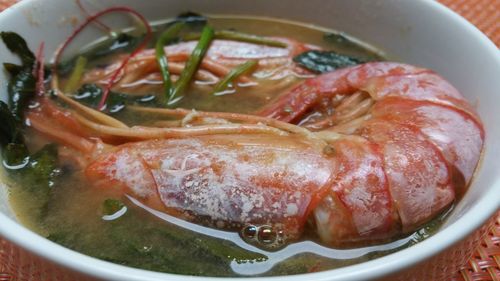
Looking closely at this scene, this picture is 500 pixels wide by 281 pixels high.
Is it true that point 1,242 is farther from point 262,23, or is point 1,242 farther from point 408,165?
point 262,23

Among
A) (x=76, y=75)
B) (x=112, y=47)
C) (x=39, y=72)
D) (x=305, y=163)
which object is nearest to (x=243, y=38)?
(x=112, y=47)

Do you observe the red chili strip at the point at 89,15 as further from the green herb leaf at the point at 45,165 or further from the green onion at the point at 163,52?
the green herb leaf at the point at 45,165

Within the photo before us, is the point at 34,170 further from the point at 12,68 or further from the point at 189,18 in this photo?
the point at 189,18

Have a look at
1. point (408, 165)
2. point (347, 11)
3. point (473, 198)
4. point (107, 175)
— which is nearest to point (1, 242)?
point (107, 175)

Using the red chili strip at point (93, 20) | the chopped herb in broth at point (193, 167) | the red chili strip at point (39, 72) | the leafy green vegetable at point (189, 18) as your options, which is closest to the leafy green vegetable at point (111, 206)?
the chopped herb in broth at point (193, 167)

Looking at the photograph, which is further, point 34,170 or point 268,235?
point 34,170

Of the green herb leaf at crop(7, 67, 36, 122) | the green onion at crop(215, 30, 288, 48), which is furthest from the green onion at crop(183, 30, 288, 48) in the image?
the green herb leaf at crop(7, 67, 36, 122)

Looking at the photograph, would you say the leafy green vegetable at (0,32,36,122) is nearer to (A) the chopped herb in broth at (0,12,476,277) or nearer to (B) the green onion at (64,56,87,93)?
(A) the chopped herb in broth at (0,12,476,277)
